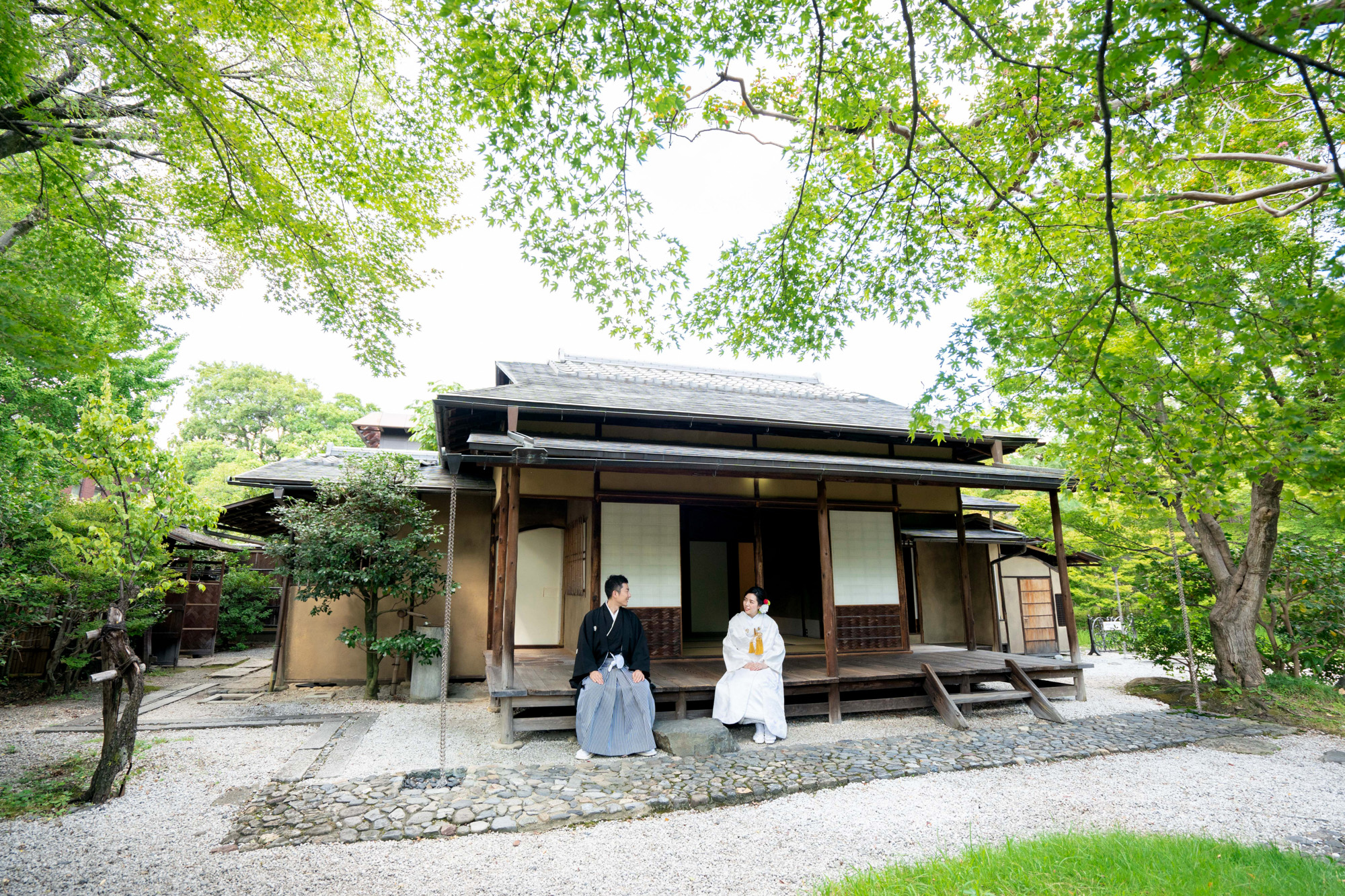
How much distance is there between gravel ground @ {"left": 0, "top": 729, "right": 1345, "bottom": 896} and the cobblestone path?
0.14 meters

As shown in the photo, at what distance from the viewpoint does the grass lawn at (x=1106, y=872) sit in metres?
2.74

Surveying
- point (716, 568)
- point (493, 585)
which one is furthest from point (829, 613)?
point (716, 568)

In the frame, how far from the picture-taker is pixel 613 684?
5.36 meters

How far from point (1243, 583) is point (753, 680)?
6.47m

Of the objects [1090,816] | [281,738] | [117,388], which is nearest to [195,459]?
[117,388]

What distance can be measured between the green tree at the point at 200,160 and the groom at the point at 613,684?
14.5 ft

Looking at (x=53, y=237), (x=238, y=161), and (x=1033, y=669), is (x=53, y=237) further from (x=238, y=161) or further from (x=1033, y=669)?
(x=1033, y=669)

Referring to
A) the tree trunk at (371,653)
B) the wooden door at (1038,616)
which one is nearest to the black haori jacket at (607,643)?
the tree trunk at (371,653)

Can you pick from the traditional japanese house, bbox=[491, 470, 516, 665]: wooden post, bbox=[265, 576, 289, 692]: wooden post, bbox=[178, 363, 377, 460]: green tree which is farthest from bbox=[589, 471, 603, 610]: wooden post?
bbox=[178, 363, 377, 460]: green tree

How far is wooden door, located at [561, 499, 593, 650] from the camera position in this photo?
24.2 feet

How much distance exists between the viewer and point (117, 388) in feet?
40.6

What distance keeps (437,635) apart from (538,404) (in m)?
3.63

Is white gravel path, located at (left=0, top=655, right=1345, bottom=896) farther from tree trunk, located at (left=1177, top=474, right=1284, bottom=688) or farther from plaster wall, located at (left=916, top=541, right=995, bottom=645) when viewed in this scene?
plaster wall, located at (left=916, top=541, right=995, bottom=645)

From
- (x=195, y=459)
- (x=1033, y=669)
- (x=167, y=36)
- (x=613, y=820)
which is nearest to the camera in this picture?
(x=613, y=820)
